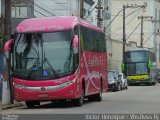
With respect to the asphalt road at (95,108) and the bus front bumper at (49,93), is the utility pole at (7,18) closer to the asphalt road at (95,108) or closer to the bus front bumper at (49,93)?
the asphalt road at (95,108)

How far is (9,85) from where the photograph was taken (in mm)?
25656

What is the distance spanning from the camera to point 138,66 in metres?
60.1

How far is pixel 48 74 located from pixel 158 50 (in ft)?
268

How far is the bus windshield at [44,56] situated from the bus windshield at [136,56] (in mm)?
37454

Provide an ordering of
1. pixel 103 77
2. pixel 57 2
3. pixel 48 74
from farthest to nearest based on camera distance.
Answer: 1. pixel 57 2
2. pixel 103 77
3. pixel 48 74

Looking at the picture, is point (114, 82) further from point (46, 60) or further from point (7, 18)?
point (46, 60)

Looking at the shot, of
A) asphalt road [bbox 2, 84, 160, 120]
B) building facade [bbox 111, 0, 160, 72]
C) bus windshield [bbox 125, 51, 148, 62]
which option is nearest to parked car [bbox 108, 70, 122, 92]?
bus windshield [bbox 125, 51, 148, 62]

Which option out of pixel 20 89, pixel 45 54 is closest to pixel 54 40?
pixel 45 54

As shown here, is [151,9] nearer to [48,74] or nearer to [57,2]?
[57,2]

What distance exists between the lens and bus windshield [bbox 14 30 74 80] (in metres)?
22.6

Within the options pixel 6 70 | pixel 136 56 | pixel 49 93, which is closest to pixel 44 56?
pixel 49 93

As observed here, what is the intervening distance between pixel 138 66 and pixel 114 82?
15.9 m

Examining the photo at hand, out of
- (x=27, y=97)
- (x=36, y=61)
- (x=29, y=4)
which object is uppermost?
(x=29, y=4)

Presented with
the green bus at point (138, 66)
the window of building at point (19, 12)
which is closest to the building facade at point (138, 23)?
the green bus at point (138, 66)
